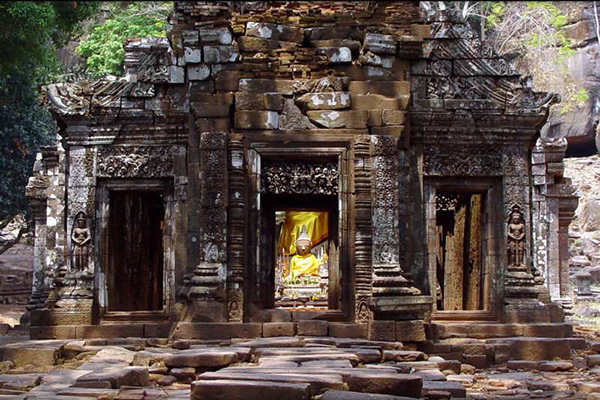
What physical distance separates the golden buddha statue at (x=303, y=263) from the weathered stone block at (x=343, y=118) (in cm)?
1164

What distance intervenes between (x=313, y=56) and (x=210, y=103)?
146 centimetres

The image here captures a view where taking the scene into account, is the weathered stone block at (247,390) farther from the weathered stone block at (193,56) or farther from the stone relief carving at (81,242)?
the stone relief carving at (81,242)

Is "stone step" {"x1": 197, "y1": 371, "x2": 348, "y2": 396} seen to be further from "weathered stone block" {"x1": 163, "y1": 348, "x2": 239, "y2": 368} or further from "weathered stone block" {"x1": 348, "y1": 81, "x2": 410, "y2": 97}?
"weathered stone block" {"x1": 348, "y1": 81, "x2": 410, "y2": 97}

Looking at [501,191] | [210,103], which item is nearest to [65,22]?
[210,103]

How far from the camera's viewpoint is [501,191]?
→ 11.8m

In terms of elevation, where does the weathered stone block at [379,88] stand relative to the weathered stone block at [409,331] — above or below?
above

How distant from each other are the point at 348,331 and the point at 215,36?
4.11 m

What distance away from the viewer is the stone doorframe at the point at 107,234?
11961 mm

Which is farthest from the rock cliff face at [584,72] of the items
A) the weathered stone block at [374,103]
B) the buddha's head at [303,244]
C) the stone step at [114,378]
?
the stone step at [114,378]

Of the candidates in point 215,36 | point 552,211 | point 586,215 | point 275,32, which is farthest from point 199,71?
point 586,215

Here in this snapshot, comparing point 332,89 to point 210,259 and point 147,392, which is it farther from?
point 147,392

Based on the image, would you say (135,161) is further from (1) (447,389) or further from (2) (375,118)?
(1) (447,389)

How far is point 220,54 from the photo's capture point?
1093 cm

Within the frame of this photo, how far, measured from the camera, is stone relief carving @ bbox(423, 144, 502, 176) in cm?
1179
